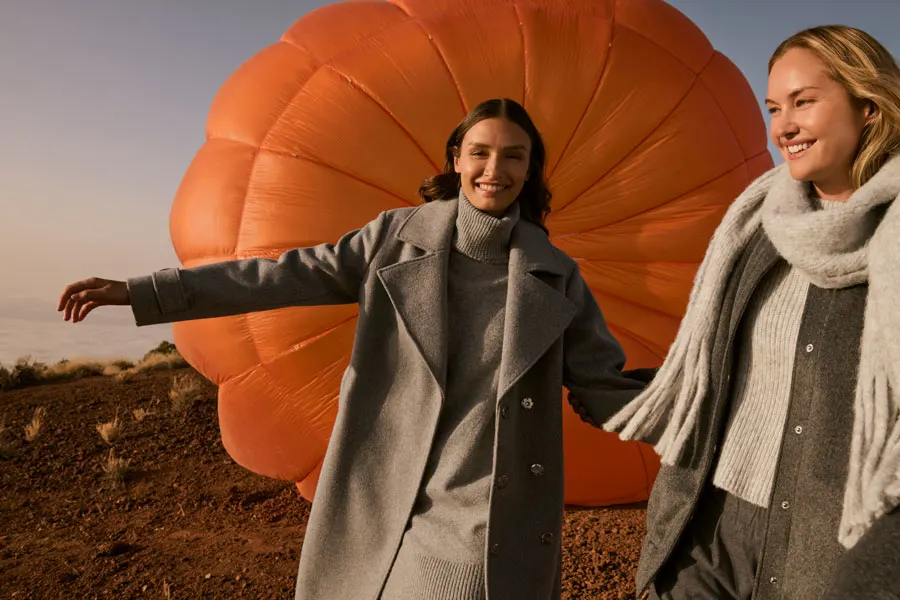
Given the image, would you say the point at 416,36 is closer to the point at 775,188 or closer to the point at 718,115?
the point at 718,115

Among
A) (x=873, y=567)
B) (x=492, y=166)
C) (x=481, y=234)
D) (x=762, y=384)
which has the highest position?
(x=492, y=166)

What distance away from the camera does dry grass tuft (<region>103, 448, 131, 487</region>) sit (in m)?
4.82

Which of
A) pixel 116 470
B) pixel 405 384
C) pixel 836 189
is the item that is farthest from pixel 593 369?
pixel 116 470

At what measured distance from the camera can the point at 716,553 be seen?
1.75m

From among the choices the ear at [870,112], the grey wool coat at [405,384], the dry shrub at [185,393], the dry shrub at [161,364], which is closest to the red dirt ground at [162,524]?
the dry shrub at [185,393]

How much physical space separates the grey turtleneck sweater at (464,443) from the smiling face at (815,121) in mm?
823

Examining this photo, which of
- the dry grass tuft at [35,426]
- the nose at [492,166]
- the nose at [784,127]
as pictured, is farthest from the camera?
the dry grass tuft at [35,426]

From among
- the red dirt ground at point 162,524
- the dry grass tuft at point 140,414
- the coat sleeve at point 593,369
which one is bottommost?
the red dirt ground at point 162,524

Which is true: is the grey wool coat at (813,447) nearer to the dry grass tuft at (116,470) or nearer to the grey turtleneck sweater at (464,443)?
the grey turtleneck sweater at (464,443)

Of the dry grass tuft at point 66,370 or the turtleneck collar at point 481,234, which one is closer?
the turtleneck collar at point 481,234

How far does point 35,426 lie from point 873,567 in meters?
6.38

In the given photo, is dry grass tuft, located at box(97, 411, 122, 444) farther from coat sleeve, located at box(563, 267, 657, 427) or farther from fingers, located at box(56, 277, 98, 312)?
coat sleeve, located at box(563, 267, 657, 427)

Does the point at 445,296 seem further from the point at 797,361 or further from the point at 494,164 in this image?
the point at 797,361

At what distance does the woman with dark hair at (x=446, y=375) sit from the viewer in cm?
193
